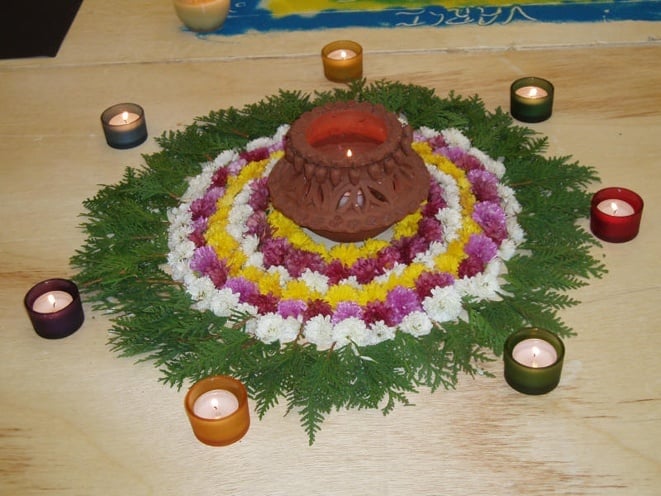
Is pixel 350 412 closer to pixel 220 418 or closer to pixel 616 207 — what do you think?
pixel 220 418

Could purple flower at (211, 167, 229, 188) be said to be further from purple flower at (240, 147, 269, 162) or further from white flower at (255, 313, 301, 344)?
white flower at (255, 313, 301, 344)

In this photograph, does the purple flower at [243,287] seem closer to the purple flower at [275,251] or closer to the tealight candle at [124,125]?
the purple flower at [275,251]

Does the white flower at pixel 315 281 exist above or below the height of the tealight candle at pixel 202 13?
below

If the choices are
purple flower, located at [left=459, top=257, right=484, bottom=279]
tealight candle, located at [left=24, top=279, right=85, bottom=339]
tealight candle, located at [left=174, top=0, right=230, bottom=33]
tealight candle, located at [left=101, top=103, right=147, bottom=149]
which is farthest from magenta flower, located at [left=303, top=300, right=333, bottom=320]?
tealight candle, located at [left=174, top=0, right=230, bottom=33]

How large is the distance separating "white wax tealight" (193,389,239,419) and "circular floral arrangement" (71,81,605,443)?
5 cm

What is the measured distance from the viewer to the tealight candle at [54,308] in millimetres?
1450

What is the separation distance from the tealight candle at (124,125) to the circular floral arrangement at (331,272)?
0.10 m

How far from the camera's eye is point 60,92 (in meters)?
2.12

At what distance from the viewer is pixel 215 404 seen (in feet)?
4.23

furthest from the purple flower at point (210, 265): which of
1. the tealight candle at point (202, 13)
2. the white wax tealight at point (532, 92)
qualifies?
the tealight candle at point (202, 13)

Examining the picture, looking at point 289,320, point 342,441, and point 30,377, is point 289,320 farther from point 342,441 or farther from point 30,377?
point 30,377

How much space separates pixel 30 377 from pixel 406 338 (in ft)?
1.91

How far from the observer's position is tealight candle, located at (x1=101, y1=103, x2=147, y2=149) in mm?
1871

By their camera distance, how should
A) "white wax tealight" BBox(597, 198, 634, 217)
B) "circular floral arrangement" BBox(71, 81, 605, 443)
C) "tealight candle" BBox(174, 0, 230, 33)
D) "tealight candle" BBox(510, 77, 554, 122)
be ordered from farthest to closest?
"tealight candle" BBox(174, 0, 230, 33), "tealight candle" BBox(510, 77, 554, 122), "white wax tealight" BBox(597, 198, 634, 217), "circular floral arrangement" BBox(71, 81, 605, 443)
